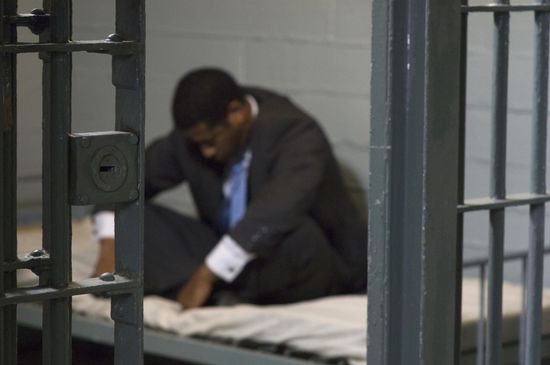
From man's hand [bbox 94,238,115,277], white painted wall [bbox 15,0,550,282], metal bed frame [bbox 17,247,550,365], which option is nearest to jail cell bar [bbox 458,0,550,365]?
metal bed frame [bbox 17,247,550,365]

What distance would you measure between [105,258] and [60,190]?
2.92 m

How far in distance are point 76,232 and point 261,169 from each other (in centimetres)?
100

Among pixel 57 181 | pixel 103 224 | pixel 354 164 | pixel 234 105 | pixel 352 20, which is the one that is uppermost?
pixel 352 20

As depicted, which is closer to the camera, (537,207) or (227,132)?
(537,207)

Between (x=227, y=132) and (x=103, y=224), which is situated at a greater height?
Result: (x=227, y=132)

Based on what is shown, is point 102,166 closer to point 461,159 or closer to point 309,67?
point 461,159

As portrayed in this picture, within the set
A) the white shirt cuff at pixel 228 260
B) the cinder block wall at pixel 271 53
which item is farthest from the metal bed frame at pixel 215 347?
the cinder block wall at pixel 271 53

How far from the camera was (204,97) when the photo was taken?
4.18 meters

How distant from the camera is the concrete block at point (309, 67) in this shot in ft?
14.5

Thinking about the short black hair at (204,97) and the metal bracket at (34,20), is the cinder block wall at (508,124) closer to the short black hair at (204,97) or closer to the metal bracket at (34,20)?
the short black hair at (204,97)

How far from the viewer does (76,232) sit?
4797 mm

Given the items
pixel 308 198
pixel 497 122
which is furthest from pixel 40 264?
pixel 308 198

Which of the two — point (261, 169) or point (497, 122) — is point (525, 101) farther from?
point (497, 122)

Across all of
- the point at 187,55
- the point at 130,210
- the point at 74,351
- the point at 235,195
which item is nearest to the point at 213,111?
the point at 235,195
